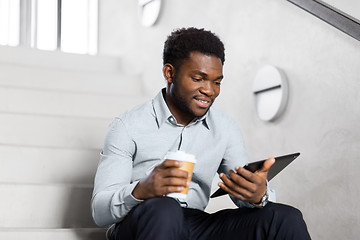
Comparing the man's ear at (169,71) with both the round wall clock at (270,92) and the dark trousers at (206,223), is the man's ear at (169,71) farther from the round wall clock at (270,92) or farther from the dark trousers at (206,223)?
the round wall clock at (270,92)

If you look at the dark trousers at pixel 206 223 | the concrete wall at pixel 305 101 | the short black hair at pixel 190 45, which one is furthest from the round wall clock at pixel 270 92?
the dark trousers at pixel 206 223

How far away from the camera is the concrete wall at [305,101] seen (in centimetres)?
171

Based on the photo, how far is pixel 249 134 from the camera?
223cm

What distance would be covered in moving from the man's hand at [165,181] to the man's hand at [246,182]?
158mm

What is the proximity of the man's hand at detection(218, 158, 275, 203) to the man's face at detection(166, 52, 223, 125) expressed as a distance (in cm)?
26

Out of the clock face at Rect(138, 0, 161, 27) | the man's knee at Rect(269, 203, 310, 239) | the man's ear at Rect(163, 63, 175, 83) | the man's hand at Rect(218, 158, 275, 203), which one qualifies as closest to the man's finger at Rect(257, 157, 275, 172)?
the man's hand at Rect(218, 158, 275, 203)

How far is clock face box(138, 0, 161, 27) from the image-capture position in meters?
3.24

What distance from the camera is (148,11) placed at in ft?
11.1

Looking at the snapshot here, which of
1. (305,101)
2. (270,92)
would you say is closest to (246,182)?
(305,101)

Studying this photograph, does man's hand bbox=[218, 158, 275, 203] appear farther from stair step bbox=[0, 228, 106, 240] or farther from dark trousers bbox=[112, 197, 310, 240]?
stair step bbox=[0, 228, 106, 240]

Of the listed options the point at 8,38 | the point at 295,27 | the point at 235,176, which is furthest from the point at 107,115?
the point at 8,38

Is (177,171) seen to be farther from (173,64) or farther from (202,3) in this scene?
(202,3)

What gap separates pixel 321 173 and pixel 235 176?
62cm

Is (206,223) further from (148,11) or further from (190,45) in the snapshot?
(148,11)
